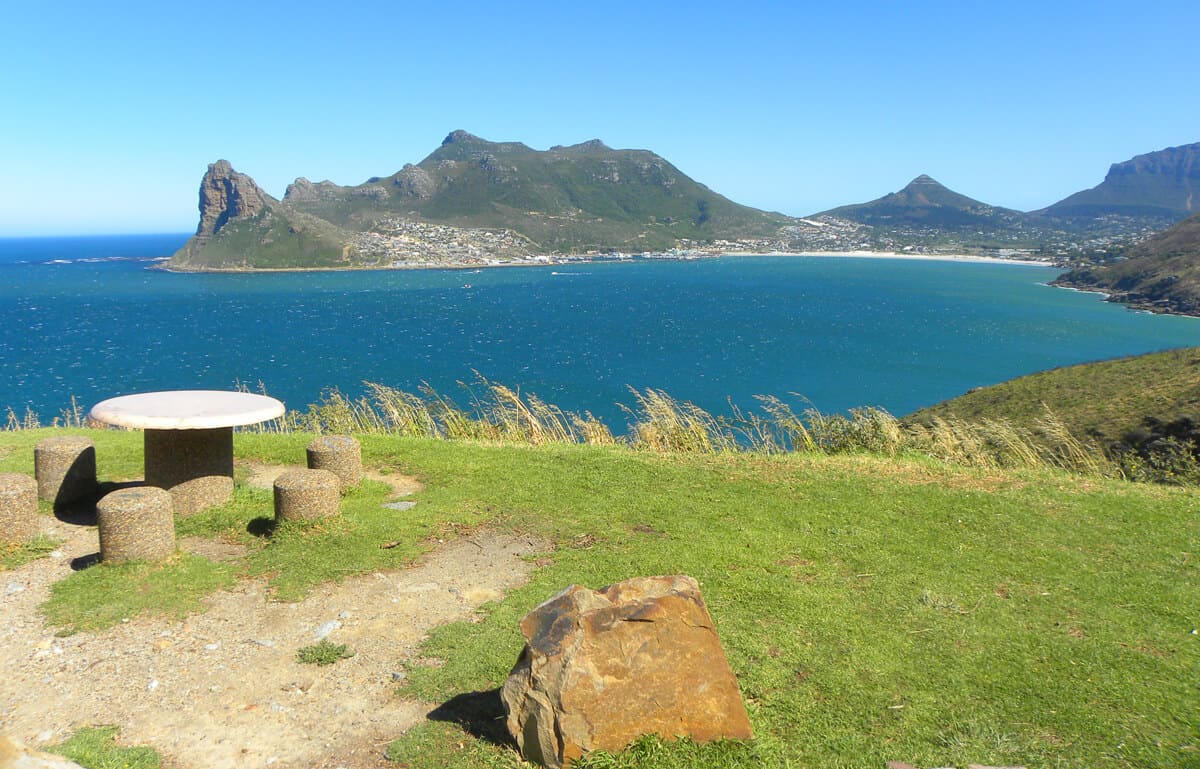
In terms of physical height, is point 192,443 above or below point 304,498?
above

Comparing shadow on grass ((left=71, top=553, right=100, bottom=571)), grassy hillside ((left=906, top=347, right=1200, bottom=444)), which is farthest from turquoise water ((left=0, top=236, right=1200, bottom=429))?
shadow on grass ((left=71, top=553, right=100, bottom=571))

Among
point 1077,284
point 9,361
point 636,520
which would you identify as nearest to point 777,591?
point 636,520

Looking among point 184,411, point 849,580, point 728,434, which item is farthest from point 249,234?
point 849,580

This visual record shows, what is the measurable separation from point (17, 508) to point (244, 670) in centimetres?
369

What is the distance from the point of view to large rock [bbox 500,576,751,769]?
4.16m

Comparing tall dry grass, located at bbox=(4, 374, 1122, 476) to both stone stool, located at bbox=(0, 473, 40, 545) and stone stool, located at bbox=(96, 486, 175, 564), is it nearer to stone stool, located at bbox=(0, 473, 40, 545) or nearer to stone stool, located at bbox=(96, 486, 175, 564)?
stone stool, located at bbox=(0, 473, 40, 545)

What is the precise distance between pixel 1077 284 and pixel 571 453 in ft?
437

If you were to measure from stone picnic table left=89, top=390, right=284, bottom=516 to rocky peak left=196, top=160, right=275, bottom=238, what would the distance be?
16846cm

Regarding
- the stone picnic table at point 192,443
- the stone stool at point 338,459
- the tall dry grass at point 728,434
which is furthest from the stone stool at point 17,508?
the tall dry grass at point 728,434

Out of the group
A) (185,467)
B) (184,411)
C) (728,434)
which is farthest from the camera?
(728,434)

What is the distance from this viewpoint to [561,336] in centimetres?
6956

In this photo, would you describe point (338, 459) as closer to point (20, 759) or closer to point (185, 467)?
point (185, 467)

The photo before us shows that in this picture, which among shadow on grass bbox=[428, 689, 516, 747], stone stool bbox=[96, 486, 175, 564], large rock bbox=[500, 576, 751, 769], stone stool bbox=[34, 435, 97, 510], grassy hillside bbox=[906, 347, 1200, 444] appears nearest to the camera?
large rock bbox=[500, 576, 751, 769]

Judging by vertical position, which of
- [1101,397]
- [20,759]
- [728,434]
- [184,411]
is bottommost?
[1101,397]
